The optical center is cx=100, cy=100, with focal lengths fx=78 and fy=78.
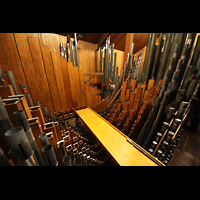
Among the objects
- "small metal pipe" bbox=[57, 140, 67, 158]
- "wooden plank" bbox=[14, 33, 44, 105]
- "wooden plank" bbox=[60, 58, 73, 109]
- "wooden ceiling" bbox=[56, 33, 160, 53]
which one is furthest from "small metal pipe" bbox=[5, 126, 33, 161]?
"wooden ceiling" bbox=[56, 33, 160, 53]

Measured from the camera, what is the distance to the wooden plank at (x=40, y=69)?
5.14 ft

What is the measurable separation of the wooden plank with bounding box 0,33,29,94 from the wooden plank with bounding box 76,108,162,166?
165 cm

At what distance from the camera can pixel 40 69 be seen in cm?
173

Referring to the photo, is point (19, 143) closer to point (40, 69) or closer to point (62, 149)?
point (62, 149)

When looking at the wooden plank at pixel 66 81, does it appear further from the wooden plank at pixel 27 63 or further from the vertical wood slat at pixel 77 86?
the wooden plank at pixel 27 63

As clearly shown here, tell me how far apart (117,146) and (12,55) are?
2.38 m

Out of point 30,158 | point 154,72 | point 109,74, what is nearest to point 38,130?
point 30,158

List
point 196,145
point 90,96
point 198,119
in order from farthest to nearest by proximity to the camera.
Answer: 1. point 90,96
2. point 198,119
3. point 196,145

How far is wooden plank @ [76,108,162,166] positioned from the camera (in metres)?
0.81

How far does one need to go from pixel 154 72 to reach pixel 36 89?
2.37 meters

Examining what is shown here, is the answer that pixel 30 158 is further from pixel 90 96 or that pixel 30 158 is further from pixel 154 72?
pixel 90 96

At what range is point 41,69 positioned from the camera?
1.74 metres

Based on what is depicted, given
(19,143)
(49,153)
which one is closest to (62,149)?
(49,153)

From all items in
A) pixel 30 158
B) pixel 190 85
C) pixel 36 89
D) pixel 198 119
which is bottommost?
pixel 198 119
